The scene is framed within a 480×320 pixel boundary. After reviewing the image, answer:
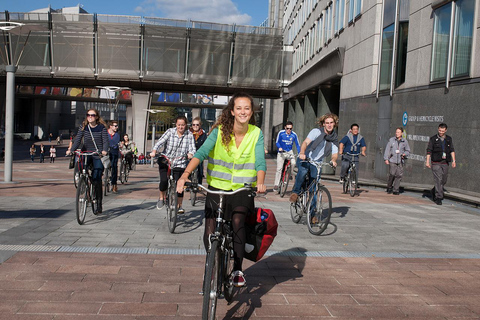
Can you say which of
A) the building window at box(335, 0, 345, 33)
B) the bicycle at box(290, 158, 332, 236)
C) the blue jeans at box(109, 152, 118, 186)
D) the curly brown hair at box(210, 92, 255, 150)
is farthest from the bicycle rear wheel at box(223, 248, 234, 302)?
the building window at box(335, 0, 345, 33)

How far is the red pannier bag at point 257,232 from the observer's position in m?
4.22

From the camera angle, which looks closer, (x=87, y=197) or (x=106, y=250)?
(x=106, y=250)

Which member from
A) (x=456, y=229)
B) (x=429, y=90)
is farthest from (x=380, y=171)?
(x=456, y=229)

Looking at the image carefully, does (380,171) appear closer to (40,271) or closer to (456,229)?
(456,229)

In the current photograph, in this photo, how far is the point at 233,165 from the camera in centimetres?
416

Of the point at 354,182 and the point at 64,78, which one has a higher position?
the point at 64,78

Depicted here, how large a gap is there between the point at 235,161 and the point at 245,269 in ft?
5.53

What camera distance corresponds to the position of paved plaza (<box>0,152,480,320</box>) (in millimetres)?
4176

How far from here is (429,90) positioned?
1481 cm

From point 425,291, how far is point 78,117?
113 meters

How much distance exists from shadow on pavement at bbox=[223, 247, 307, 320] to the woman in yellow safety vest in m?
0.36

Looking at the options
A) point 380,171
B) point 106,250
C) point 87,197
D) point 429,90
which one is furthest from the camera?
point 380,171

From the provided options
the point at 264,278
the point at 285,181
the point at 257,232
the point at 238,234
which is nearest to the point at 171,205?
the point at 264,278

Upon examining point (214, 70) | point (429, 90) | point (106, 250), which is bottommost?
point (106, 250)
